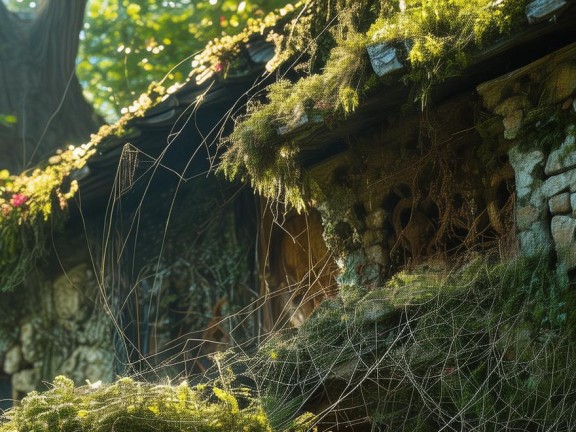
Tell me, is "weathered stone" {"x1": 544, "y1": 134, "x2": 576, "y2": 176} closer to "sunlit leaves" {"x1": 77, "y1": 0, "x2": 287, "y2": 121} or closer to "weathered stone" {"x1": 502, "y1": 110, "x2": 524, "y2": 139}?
"weathered stone" {"x1": 502, "y1": 110, "x2": 524, "y2": 139}

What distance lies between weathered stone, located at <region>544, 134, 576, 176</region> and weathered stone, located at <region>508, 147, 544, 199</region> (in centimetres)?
8

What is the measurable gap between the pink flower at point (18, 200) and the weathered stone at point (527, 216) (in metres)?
4.93

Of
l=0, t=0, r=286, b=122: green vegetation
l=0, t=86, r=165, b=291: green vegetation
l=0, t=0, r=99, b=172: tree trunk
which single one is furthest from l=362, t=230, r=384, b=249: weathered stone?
l=0, t=0, r=286, b=122: green vegetation

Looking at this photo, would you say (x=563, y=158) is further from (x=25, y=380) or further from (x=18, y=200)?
(x=25, y=380)

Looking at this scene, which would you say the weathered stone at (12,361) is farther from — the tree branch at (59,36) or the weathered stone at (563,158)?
the weathered stone at (563,158)

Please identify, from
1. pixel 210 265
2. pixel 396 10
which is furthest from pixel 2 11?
pixel 396 10

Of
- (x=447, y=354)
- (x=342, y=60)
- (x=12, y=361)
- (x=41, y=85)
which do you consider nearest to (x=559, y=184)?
(x=447, y=354)

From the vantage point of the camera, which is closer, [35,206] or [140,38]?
[35,206]

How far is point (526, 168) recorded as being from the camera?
4902mm

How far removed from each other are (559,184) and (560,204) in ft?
0.37

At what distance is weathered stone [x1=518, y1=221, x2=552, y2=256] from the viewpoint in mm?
4699

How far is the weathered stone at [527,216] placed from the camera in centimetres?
479

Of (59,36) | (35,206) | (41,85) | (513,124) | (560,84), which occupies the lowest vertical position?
(513,124)

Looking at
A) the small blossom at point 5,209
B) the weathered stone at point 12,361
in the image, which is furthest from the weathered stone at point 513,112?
the weathered stone at point 12,361
